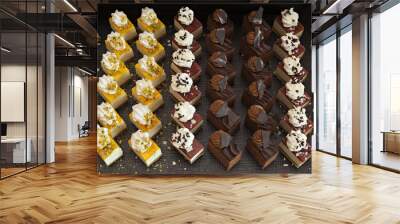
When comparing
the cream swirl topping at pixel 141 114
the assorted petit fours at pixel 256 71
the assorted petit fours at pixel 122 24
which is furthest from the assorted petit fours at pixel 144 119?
the assorted petit fours at pixel 256 71

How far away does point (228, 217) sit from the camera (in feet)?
10.7

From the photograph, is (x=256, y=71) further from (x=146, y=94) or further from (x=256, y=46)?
(x=146, y=94)

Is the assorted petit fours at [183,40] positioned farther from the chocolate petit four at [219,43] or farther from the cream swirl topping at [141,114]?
the cream swirl topping at [141,114]

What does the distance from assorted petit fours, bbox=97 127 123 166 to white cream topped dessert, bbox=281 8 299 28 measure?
2.91 m

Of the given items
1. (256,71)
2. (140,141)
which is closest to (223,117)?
(256,71)

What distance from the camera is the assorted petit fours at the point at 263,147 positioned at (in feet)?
16.0

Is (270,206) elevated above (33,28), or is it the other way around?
(33,28)

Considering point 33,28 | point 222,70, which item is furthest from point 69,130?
point 222,70

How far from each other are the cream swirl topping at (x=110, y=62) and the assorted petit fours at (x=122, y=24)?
1.29ft

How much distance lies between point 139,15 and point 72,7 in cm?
100

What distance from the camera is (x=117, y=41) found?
16.7 ft

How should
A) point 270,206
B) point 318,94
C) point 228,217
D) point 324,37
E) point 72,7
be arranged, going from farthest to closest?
point 318,94
point 324,37
point 72,7
point 270,206
point 228,217

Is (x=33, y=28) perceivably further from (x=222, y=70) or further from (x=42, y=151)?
(x=222, y=70)

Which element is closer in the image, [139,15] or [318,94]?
[139,15]
